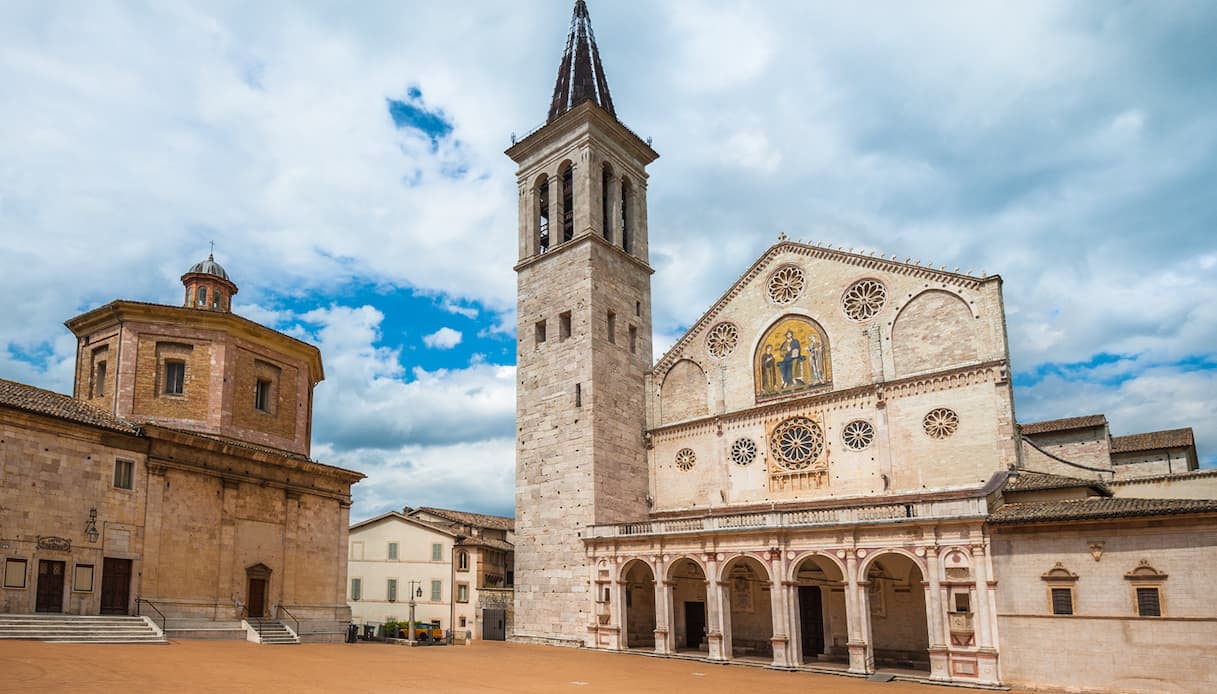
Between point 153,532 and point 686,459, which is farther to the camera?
point 686,459

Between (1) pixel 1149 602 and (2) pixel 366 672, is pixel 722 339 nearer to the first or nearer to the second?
(1) pixel 1149 602

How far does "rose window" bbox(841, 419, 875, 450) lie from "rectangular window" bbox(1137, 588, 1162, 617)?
10.6m

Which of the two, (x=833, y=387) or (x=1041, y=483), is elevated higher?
(x=833, y=387)

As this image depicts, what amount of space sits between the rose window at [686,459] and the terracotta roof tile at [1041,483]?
12.9 m

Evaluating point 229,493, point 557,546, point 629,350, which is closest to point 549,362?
point 629,350

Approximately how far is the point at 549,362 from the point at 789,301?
→ 10.9 meters

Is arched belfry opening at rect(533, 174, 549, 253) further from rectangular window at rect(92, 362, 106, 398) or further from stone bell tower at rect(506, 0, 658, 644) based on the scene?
rectangular window at rect(92, 362, 106, 398)

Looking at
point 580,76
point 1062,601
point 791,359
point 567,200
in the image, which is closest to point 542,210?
point 567,200

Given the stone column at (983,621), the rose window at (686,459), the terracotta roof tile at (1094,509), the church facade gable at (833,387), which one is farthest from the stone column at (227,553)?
the terracotta roof tile at (1094,509)

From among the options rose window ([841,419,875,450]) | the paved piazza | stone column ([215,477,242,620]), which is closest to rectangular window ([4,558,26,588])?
the paved piazza

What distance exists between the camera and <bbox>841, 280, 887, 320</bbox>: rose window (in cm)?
3162

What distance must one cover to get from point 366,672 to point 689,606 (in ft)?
54.9

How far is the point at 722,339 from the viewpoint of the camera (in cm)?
3584

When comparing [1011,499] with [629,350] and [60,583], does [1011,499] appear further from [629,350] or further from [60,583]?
[60,583]
